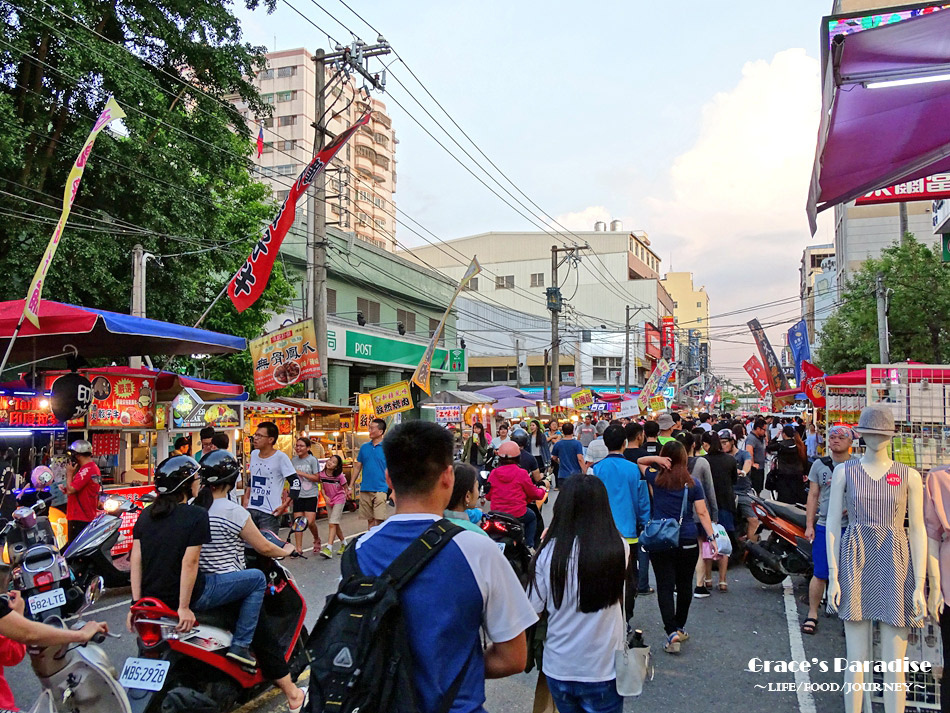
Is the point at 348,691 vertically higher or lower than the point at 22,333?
lower

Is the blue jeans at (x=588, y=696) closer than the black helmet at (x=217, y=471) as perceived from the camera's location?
Yes

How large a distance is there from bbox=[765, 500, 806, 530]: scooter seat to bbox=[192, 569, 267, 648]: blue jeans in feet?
19.1

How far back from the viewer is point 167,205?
1468 centimetres

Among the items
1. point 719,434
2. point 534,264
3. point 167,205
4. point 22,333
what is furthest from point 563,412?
point 534,264

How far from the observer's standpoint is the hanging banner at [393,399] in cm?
1516

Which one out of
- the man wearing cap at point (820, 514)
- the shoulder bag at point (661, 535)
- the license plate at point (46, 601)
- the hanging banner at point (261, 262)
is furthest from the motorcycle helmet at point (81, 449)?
the man wearing cap at point (820, 514)

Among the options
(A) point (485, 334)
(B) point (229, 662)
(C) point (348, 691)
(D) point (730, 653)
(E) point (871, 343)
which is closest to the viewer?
(C) point (348, 691)

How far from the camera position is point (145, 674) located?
12.9ft

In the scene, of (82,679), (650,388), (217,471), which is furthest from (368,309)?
(82,679)

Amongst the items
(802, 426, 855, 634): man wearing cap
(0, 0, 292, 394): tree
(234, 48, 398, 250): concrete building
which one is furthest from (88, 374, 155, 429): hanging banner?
(234, 48, 398, 250): concrete building

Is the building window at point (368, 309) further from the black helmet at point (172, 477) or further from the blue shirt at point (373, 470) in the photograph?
the black helmet at point (172, 477)

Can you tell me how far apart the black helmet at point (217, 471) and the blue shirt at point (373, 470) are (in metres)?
4.69

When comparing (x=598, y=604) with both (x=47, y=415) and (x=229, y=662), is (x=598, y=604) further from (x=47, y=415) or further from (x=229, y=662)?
(x=47, y=415)

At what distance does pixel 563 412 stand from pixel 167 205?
62.1 ft
